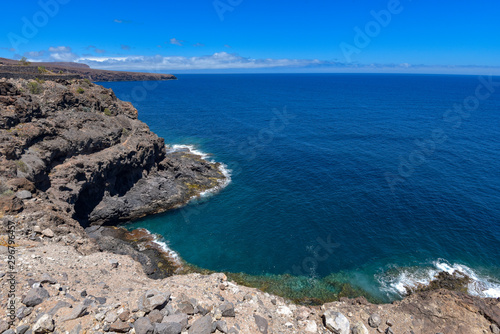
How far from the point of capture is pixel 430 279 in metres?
33.3

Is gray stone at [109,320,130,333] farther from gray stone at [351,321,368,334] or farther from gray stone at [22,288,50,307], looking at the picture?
gray stone at [351,321,368,334]

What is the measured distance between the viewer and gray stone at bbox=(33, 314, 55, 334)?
14.4 metres

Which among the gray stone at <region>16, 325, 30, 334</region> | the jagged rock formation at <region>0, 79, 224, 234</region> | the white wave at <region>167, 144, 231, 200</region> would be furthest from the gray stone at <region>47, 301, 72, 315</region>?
the white wave at <region>167, 144, 231, 200</region>

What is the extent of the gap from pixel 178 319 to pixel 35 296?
852 centimetres

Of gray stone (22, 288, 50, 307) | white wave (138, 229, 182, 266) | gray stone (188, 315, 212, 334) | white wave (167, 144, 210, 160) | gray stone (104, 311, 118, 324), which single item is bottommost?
white wave (138, 229, 182, 266)

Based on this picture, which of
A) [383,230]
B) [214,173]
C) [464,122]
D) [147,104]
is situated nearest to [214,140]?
[214,173]

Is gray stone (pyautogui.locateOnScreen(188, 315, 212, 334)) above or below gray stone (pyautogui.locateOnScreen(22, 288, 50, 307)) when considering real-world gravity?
below

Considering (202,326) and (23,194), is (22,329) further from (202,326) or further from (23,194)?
(23,194)

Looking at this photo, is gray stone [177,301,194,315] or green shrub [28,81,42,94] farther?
green shrub [28,81,42,94]

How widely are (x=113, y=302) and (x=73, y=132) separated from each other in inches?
1317

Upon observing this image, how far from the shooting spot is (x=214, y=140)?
8388 centimetres

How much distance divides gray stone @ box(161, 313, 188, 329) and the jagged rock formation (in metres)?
19.9

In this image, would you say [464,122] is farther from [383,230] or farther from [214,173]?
[214,173]

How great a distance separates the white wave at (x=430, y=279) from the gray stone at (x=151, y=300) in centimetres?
2662
